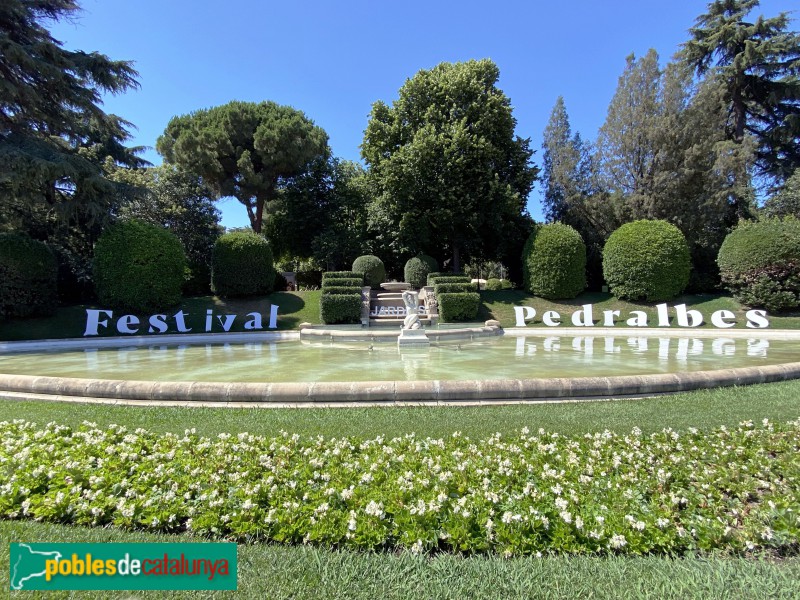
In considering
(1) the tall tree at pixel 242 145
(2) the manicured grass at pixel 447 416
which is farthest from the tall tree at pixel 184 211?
(2) the manicured grass at pixel 447 416

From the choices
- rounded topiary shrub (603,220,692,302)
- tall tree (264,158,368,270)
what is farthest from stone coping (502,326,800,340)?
tall tree (264,158,368,270)

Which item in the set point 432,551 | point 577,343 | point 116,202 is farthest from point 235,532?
point 116,202

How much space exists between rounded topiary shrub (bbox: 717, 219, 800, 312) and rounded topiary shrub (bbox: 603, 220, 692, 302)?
1773 millimetres

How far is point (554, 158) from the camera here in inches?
942

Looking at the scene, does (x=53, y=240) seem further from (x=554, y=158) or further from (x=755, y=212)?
(x=755, y=212)

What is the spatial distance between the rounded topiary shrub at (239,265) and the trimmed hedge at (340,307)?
4.52 meters

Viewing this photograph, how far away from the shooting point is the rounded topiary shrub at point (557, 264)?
1783cm

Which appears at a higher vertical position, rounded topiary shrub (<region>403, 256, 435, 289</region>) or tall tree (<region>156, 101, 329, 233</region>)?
tall tree (<region>156, 101, 329, 233</region>)

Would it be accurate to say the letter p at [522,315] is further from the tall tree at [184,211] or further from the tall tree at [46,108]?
the tall tree at [46,108]

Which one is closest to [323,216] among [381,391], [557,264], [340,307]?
[340,307]

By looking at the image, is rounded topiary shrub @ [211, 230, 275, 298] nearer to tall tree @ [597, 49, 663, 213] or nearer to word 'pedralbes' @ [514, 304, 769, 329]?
word 'pedralbes' @ [514, 304, 769, 329]

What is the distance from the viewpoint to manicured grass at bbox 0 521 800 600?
182cm

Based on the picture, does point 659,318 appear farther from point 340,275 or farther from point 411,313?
point 340,275

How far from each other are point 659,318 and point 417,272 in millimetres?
9958
